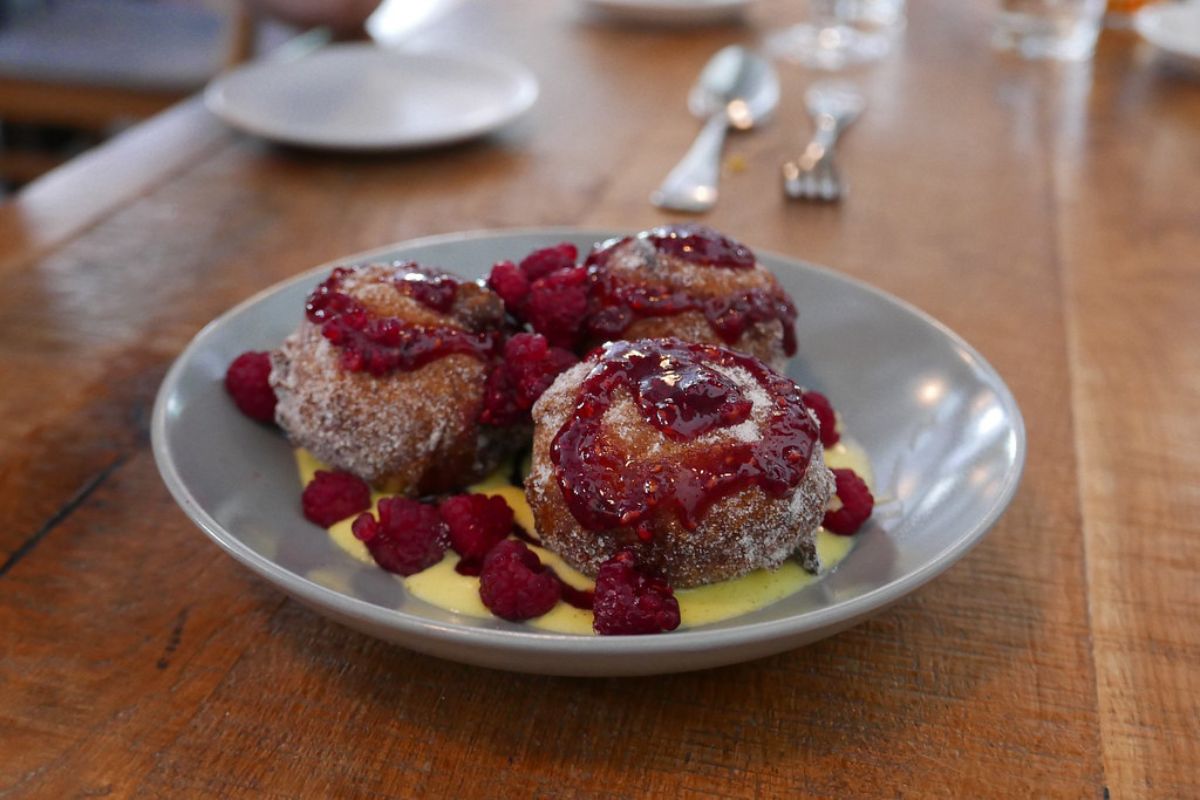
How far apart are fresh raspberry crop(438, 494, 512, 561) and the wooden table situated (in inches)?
4.3

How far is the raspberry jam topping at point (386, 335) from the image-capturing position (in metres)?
1.02

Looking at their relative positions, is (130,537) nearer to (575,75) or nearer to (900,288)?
(900,288)

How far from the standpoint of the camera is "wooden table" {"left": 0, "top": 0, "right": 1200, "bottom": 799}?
2.68ft

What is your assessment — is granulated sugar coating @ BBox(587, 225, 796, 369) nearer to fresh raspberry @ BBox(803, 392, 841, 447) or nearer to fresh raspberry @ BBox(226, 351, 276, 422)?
fresh raspberry @ BBox(803, 392, 841, 447)

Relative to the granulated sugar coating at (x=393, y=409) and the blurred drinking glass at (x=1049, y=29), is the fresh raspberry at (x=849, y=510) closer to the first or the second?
the granulated sugar coating at (x=393, y=409)

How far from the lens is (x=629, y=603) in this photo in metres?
Result: 0.83

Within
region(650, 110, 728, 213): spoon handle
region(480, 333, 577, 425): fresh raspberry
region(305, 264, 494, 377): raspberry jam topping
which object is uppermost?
region(305, 264, 494, 377): raspberry jam topping

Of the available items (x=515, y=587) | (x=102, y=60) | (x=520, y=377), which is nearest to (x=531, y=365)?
(x=520, y=377)

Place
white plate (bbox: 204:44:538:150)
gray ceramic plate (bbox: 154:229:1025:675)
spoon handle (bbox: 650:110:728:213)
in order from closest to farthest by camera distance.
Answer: gray ceramic plate (bbox: 154:229:1025:675) < spoon handle (bbox: 650:110:728:213) < white plate (bbox: 204:44:538:150)

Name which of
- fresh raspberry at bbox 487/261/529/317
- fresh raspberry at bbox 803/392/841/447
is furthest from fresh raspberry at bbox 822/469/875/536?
fresh raspberry at bbox 487/261/529/317

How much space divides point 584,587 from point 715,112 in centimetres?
151


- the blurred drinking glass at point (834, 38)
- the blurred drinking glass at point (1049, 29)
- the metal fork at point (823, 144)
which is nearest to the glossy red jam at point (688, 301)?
the metal fork at point (823, 144)

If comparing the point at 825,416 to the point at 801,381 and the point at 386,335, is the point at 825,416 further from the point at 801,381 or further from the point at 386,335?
the point at 386,335

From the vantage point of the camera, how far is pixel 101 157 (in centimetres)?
190
